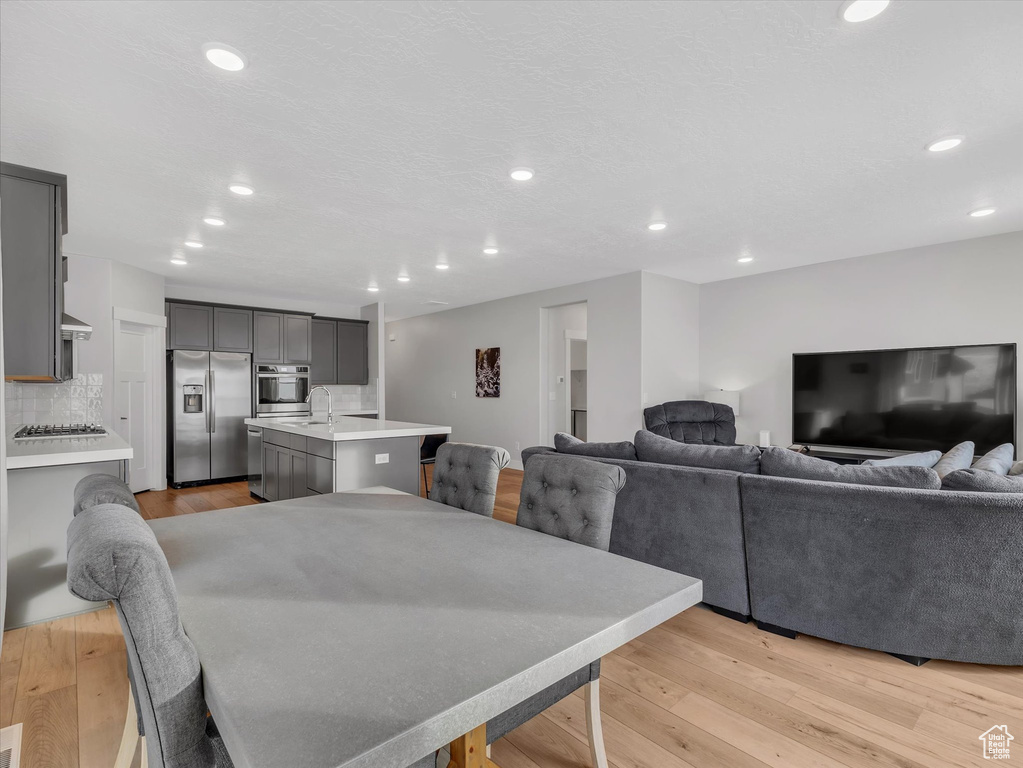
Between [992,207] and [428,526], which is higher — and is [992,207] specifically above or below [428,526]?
above

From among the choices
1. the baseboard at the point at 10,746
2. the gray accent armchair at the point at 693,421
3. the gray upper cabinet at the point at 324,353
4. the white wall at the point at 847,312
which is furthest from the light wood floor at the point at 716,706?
the gray upper cabinet at the point at 324,353

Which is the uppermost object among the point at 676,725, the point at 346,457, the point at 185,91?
the point at 185,91

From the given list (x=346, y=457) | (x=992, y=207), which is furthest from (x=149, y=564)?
(x=992, y=207)

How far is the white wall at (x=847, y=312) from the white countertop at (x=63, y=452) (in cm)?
574

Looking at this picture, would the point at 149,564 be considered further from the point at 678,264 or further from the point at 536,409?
the point at 536,409

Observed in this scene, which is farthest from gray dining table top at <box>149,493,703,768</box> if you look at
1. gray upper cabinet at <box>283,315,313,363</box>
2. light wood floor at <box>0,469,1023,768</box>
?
gray upper cabinet at <box>283,315,313,363</box>

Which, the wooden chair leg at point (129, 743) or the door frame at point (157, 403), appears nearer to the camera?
the wooden chair leg at point (129, 743)

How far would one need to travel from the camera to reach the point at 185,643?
2.88 feet

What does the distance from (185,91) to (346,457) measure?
244 centimetres

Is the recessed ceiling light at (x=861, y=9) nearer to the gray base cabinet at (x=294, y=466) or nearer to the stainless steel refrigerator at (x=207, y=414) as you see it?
the gray base cabinet at (x=294, y=466)

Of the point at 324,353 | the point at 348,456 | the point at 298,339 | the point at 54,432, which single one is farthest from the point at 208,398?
the point at 348,456

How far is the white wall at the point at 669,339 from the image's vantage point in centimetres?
564

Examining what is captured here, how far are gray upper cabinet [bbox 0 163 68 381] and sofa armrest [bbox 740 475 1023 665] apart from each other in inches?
138

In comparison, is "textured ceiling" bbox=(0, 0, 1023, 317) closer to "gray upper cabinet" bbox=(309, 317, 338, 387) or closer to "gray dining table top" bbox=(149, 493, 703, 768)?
"gray dining table top" bbox=(149, 493, 703, 768)
